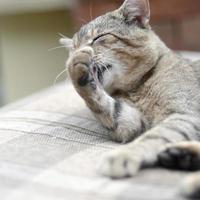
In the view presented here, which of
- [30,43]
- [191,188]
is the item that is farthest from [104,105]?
[30,43]

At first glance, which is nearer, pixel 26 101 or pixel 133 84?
pixel 133 84

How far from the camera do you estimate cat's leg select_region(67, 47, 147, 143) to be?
4.87ft

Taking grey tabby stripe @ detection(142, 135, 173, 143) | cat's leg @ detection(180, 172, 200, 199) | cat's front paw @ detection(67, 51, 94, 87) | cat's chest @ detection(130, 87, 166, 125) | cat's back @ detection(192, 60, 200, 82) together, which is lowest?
cat's leg @ detection(180, 172, 200, 199)

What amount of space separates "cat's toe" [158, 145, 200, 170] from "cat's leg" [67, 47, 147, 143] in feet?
1.20

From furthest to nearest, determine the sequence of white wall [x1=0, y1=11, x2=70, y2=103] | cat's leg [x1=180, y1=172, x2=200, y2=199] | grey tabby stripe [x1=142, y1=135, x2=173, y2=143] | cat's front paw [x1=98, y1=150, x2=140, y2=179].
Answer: white wall [x1=0, y1=11, x2=70, y2=103] → grey tabby stripe [x1=142, y1=135, x2=173, y2=143] → cat's front paw [x1=98, y1=150, x2=140, y2=179] → cat's leg [x1=180, y1=172, x2=200, y2=199]

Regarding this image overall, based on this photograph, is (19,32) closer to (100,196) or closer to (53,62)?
(53,62)

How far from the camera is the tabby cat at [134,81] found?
1.47 meters

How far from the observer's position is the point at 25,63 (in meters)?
4.07

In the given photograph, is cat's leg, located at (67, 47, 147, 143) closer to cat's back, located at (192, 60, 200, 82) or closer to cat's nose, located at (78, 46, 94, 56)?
cat's nose, located at (78, 46, 94, 56)

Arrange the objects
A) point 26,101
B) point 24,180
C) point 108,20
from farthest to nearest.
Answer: point 26,101, point 108,20, point 24,180

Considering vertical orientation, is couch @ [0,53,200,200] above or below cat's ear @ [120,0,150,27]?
below

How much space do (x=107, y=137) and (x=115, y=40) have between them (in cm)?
33

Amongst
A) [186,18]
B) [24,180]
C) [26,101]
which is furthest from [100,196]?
[186,18]

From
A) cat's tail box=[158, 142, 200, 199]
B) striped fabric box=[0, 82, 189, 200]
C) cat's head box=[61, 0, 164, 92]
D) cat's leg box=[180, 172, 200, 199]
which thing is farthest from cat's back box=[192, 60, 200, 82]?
cat's leg box=[180, 172, 200, 199]
